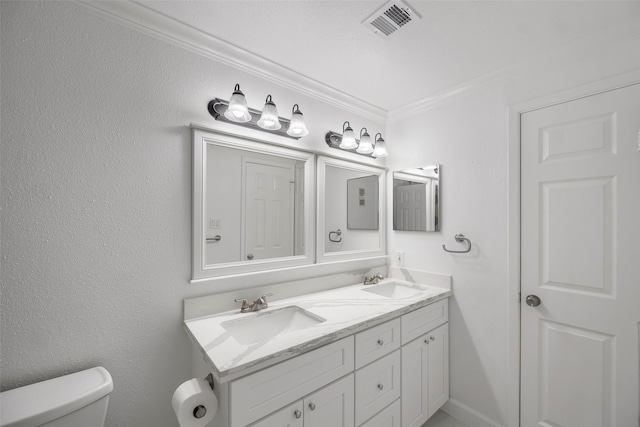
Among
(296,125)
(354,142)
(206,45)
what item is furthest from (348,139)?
(206,45)

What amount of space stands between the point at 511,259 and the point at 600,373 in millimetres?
660

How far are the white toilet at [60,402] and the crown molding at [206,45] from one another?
1.51m

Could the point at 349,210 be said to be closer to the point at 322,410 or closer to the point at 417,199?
the point at 417,199

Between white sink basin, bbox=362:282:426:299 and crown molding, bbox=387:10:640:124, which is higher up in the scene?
crown molding, bbox=387:10:640:124

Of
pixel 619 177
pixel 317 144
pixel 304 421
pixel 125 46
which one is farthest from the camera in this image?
pixel 317 144

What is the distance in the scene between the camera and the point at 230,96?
1.55 meters

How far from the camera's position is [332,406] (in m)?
1.23

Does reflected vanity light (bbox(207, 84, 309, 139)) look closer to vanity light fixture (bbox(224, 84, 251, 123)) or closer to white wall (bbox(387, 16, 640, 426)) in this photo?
vanity light fixture (bbox(224, 84, 251, 123))

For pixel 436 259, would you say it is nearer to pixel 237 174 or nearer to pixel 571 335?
pixel 571 335

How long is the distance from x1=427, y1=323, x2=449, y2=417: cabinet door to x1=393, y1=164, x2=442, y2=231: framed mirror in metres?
0.75

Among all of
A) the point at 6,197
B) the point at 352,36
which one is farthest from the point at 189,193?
the point at 352,36

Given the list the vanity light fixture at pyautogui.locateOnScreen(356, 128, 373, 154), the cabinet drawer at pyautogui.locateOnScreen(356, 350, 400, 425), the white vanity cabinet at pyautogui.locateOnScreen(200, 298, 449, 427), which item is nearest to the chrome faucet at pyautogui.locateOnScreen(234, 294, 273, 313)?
the white vanity cabinet at pyautogui.locateOnScreen(200, 298, 449, 427)

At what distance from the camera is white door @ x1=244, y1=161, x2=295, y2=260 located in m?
1.61

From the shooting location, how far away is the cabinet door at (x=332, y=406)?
1159 mm
